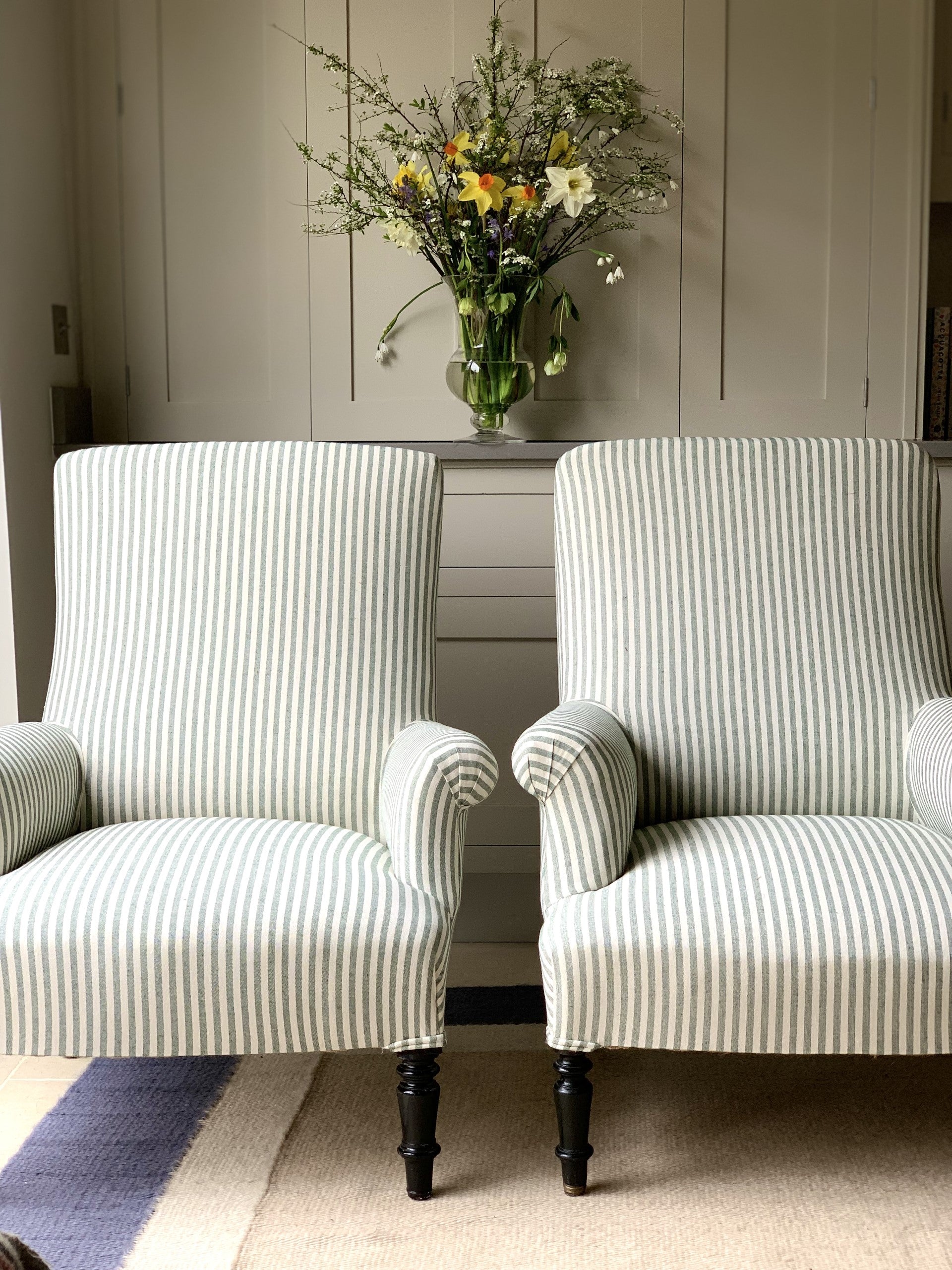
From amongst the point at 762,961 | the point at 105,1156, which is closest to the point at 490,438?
the point at 762,961

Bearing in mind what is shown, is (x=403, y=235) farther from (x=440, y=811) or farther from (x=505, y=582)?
(x=440, y=811)

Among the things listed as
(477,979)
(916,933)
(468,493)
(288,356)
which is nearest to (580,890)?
(916,933)

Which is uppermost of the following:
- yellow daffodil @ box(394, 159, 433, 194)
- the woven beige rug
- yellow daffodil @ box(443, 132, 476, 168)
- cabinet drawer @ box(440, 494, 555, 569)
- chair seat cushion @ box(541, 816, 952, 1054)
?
yellow daffodil @ box(443, 132, 476, 168)

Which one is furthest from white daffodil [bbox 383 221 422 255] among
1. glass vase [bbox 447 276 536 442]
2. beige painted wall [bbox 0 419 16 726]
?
beige painted wall [bbox 0 419 16 726]

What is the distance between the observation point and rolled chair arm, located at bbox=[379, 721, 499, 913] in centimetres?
149

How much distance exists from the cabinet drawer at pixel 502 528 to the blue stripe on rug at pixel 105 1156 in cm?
104

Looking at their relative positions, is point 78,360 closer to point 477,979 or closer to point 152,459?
point 152,459

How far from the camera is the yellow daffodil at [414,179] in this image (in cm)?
233

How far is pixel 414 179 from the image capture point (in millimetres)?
2332

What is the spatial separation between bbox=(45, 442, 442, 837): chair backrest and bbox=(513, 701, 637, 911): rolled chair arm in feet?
1.08

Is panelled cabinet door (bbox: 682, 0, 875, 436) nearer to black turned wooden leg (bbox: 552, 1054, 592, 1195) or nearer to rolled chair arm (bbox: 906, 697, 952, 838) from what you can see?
rolled chair arm (bbox: 906, 697, 952, 838)

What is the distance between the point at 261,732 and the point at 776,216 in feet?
5.40

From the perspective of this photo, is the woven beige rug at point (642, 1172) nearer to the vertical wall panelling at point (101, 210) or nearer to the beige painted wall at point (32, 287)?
the beige painted wall at point (32, 287)

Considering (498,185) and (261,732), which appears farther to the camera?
(498,185)
